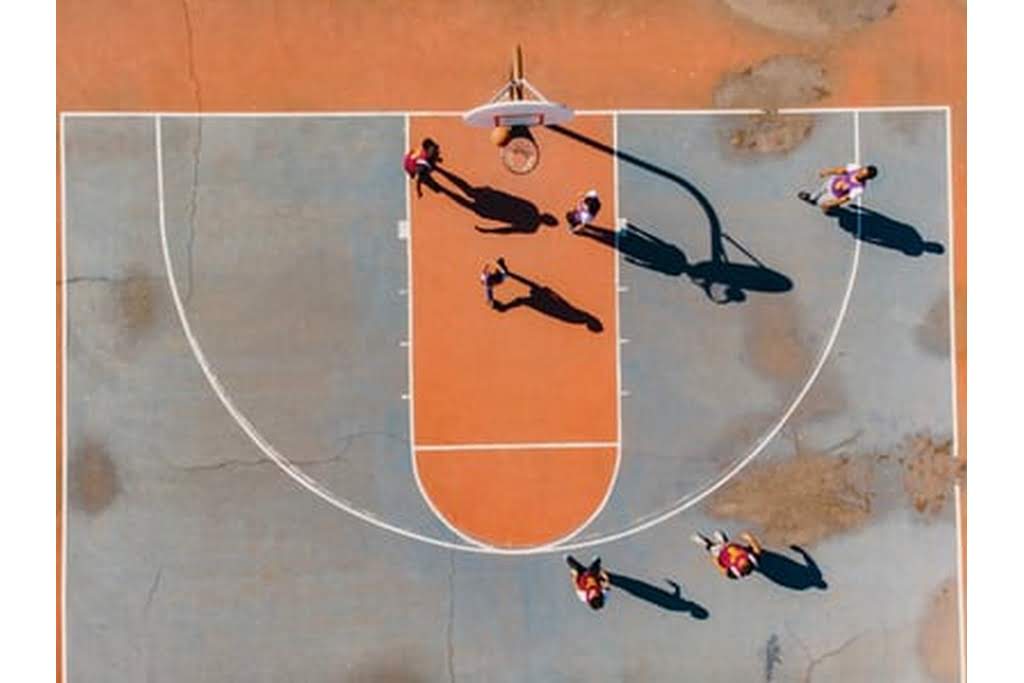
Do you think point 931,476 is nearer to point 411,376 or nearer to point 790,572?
point 790,572

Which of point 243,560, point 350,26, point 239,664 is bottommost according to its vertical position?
point 239,664

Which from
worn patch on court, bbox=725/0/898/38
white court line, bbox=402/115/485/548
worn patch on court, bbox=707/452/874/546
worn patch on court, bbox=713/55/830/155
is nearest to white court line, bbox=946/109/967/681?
worn patch on court, bbox=707/452/874/546

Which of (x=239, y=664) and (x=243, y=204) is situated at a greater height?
(x=243, y=204)

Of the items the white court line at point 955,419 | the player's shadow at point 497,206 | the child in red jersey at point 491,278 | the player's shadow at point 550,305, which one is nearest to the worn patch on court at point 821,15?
the white court line at point 955,419

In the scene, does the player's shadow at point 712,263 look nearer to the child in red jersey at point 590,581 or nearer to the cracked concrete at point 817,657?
the child in red jersey at point 590,581

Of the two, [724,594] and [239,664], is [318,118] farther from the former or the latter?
[724,594]
